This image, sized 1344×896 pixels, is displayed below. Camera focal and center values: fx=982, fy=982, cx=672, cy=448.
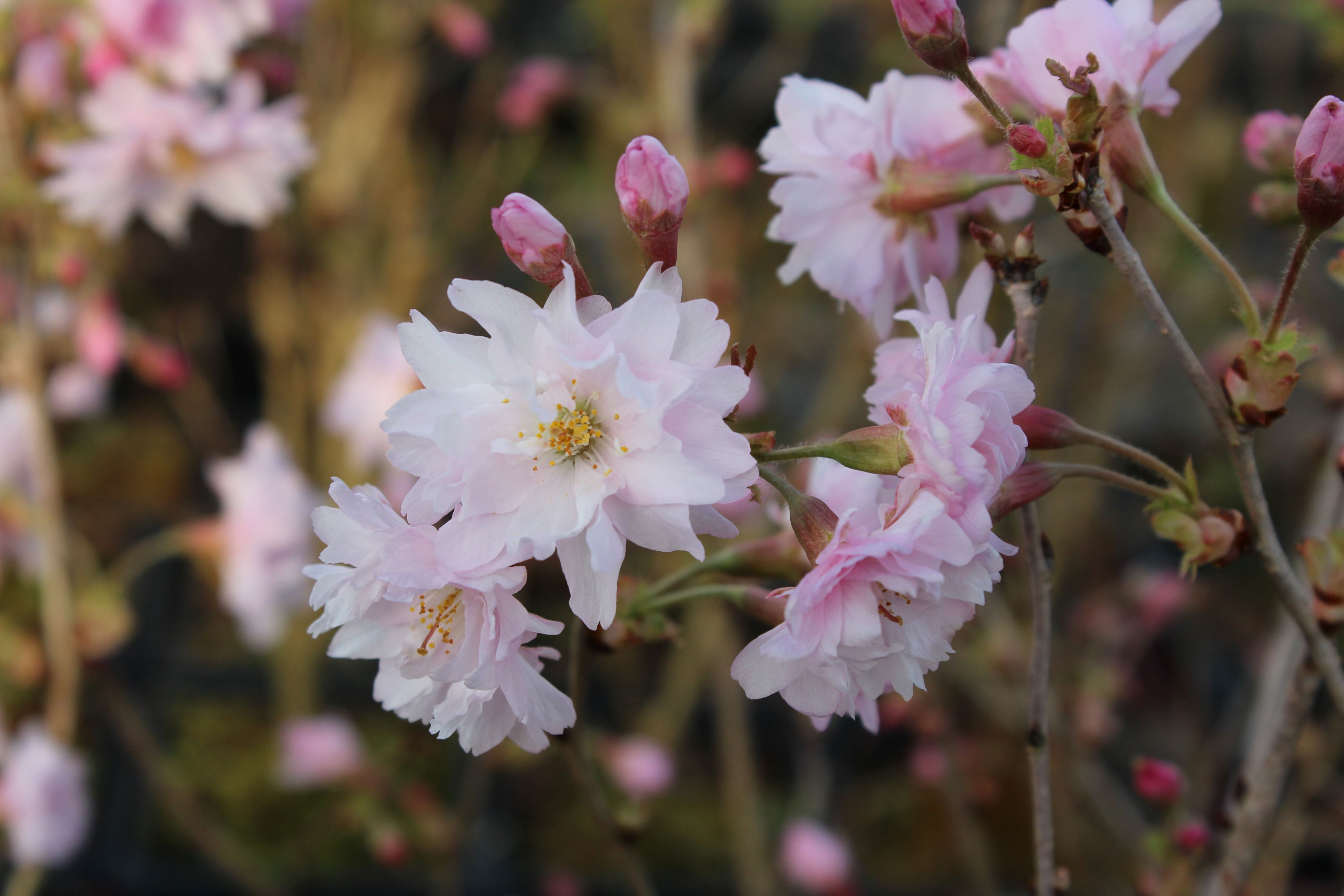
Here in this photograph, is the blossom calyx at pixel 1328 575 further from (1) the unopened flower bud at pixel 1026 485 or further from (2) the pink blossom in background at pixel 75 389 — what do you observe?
(2) the pink blossom in background at pixel 75 389

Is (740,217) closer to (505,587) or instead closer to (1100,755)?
(1100,755)

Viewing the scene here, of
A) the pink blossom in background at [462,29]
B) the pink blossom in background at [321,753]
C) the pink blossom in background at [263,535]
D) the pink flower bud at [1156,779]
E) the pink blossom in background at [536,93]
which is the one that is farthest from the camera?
the pink blossom in background at [536,93]

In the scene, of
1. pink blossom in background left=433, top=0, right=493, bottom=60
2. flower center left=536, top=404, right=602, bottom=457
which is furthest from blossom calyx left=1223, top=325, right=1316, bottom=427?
pink blossom in background left=433, top=0, right=493, bottom=60

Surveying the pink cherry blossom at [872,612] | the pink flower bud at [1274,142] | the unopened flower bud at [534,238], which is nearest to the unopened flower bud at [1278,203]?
the pink flower bud at [1274,142]

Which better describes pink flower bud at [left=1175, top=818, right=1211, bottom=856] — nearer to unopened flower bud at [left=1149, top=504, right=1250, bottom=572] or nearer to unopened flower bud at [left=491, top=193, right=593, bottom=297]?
unopened flower bud at [left=1149, top=504, right=1250, bottom=572]

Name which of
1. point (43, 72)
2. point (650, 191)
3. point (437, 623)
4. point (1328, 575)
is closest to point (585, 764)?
point (437, 623)

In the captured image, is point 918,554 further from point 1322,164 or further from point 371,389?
point 371,389
